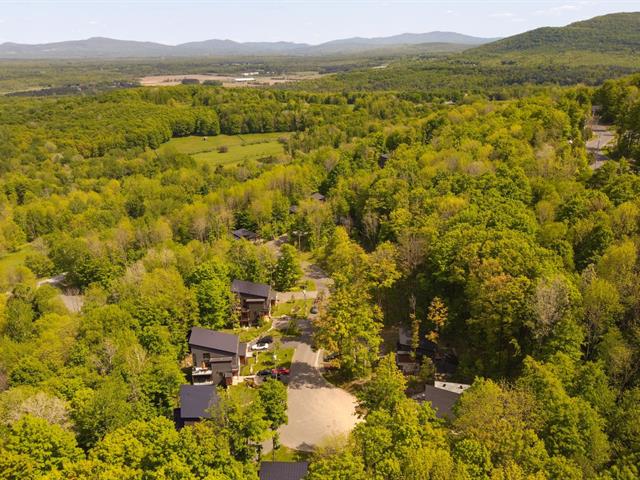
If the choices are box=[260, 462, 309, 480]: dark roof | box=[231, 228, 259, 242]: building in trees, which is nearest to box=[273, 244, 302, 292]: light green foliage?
box=[231, 228, 259, 242]: building in trees

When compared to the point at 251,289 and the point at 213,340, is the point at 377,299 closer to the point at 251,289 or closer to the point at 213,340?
the point at 251,289

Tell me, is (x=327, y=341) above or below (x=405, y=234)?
below

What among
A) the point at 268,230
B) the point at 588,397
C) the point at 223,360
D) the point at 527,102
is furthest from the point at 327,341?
the point at 527,102

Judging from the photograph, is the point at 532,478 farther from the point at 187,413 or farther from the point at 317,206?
the point at 317,206

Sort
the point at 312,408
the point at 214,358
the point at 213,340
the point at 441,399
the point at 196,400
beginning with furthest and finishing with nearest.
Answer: the point at 213,340 → the point at 214,358 → the point at 312,408 → the point at 196,400 → the point at 441,399

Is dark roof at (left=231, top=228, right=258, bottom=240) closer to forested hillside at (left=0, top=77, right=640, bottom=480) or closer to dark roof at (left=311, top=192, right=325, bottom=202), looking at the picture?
forested hillside at (left=0, top=77, right=640, bottom=480)

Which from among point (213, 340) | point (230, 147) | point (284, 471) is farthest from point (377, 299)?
point (230, 147)
